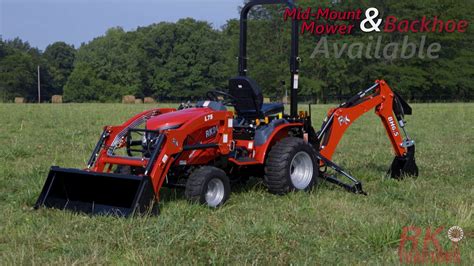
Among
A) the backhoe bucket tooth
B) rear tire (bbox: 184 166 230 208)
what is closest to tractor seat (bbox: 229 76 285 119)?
rear tire (bbox: 184 166 230 208)

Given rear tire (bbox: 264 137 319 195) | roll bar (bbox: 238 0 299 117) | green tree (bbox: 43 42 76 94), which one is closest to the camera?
rear tire (bbox: 264 137 319 195)

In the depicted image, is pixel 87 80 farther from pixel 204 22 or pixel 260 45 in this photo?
pixel 260 45

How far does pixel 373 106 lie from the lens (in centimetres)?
876

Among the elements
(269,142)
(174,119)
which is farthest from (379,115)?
(174,119)

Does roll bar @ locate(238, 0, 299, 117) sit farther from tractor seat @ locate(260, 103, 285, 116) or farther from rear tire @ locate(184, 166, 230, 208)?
rear tire @ locate(184, 166, 230, 208)

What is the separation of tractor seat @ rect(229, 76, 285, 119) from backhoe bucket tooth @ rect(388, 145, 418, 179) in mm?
2485

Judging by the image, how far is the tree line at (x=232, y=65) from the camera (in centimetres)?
6138

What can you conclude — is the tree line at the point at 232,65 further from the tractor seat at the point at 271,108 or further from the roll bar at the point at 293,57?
the tractor seat at the point at 271,108

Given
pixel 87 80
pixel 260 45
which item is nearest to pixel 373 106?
pixel 260 45

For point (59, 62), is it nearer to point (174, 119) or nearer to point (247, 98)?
point (247, 98)

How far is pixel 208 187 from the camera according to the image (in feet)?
21.5

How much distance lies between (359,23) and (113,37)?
6318 centimetres

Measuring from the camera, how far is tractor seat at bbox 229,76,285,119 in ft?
24.0

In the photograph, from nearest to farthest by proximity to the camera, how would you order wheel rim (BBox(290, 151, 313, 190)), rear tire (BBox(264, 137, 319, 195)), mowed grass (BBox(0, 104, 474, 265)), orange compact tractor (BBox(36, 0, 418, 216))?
mowed grass (BBox(0, 104, 474, 265)), orange compact tractor (BBox(36, 0, 418, 216)), rear tire (BBox(264, 137, 319, 195)), wheel rim (BBox(290, 151, 313, 190))
